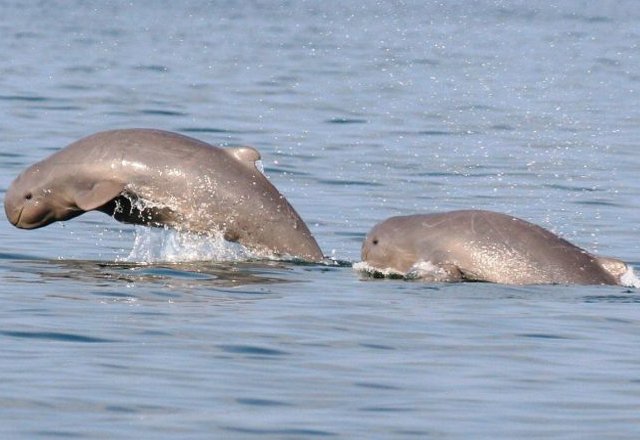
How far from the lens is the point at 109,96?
3719cm

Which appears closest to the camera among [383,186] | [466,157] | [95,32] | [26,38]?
[383,186]

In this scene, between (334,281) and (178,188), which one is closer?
(334,281)

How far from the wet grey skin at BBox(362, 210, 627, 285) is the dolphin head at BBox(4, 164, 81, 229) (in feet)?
9.56

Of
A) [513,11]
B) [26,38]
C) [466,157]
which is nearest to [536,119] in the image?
[466,157]

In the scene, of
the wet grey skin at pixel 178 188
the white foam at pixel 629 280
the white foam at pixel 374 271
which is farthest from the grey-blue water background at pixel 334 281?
the wet grey skin at pixel 178 188

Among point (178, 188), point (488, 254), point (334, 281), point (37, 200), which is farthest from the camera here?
point (37, 200)

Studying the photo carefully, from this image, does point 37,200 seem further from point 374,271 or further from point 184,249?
point 374,271

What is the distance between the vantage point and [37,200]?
58.1ft

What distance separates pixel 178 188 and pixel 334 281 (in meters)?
1.68

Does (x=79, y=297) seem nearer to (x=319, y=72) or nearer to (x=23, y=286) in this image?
(x=23, y=286)

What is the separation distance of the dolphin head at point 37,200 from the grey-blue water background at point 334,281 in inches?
16.9

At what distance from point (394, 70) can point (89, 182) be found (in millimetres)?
29694

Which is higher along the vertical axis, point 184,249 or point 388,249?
point 388,249

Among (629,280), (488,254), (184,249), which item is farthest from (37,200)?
(629,280)
